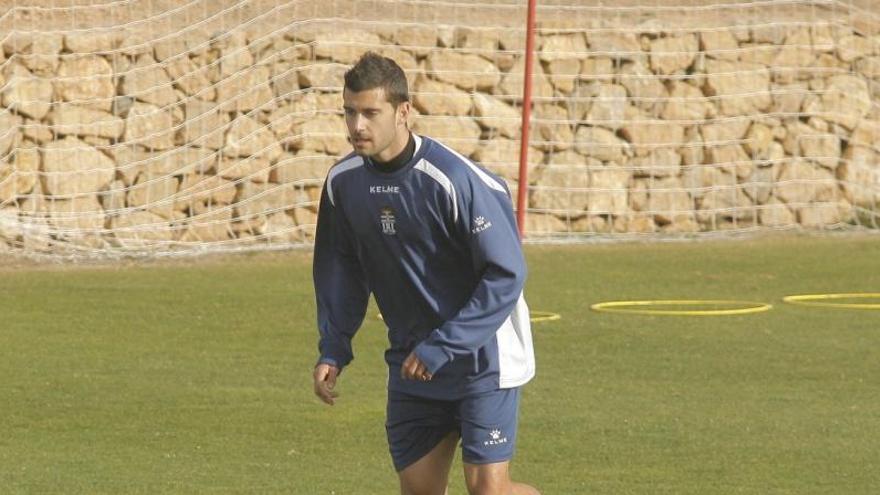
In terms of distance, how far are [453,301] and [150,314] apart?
7.39m

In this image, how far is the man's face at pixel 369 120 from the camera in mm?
Result: 5840

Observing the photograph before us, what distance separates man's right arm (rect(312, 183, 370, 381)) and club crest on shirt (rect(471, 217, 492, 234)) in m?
0.56

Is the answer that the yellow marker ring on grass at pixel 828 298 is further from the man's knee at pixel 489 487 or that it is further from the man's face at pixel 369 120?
the man's face at pixel 369 120

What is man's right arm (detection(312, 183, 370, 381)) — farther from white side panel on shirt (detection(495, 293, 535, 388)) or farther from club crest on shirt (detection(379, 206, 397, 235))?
white side panel on shirt (detection(495, 293, 535, 388))

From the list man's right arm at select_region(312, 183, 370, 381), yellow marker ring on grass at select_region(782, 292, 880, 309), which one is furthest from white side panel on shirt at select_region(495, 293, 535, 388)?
yellow marker ring on grass at select_region(782, 292, 880, 309)

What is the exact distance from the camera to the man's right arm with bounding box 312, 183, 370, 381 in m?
6.33

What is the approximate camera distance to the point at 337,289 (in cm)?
636

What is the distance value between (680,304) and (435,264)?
8131 millimetres

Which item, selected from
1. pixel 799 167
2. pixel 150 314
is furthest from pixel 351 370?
pixel 799 167

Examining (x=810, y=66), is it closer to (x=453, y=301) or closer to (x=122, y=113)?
(x=122, y=113)

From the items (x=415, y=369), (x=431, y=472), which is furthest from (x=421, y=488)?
(x=415, y=369)

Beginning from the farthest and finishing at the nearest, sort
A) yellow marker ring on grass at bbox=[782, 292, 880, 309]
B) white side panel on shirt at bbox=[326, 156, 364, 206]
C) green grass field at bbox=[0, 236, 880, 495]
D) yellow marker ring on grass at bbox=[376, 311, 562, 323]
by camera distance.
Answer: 1. yellow marker ring on grass at bbox=[782, 292, 880, 309]
2. yellow marker ring on grass at bbox=[376, 311, 562, 323]
3. green grass field at bbox=[0, 236, 880, 495]
4. white side panel on shirt at bbox=[326, 156, 364, 206]

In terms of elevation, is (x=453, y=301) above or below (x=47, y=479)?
above

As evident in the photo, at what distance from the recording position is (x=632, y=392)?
10398mm
